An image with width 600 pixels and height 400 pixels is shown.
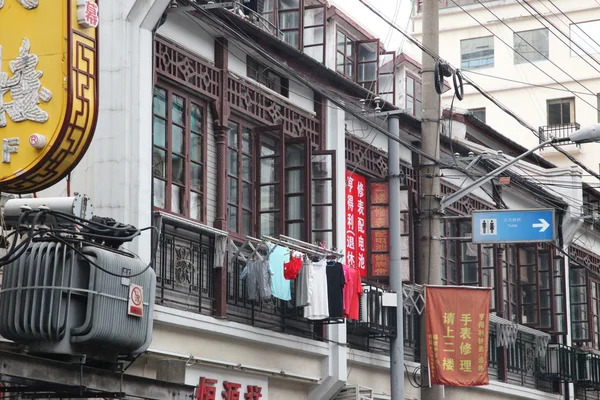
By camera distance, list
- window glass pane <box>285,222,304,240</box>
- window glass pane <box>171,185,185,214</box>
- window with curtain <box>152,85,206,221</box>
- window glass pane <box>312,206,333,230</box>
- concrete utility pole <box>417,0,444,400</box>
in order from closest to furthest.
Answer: window with curtain <box>152,85,206,221</box> < window glass pane <box>171,185,185,214</box> < window glass pane <box>285,222,304,240</box> < window glass pane <box>312,206,333,230</box> < concrete utility pole <box>417,0,444,400</box>

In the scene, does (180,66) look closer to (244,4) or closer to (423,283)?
(244,4)

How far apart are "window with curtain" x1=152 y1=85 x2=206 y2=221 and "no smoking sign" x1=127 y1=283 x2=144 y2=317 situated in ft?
15.3

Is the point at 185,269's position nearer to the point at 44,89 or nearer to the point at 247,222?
the point at 247,222

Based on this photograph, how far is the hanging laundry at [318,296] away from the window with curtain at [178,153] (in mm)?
2267

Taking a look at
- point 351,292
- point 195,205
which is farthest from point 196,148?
point 351,292

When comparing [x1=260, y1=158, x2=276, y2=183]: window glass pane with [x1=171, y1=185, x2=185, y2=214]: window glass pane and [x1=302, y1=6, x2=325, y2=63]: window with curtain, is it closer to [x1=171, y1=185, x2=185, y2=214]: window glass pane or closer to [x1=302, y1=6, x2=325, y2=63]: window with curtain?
[x1=171, y1=185, x2=185, y2=214]: window glass pane

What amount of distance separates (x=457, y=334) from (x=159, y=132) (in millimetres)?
8371

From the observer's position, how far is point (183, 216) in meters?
20.5

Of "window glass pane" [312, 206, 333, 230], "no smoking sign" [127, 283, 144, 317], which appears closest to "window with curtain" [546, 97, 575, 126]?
"window glass pane" [312, 206, 333, 230]

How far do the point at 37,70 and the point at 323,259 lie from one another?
8877mm

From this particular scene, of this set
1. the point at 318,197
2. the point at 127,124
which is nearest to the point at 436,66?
the point at 318,197

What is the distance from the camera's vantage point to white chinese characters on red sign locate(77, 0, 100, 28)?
48.7 feet

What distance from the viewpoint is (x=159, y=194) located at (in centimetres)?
2023

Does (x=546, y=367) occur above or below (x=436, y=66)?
below
